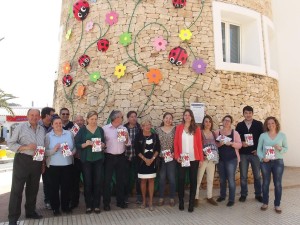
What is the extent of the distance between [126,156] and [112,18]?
11.7 feet

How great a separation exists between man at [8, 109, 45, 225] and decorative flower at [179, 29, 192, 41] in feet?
12.9

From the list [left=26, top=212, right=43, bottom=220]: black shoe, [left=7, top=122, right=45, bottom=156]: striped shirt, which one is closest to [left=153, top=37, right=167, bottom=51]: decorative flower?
[left=7, top=122, right=45, bottom=156]: striped shirt

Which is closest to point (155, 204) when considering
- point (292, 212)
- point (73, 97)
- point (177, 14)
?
point (292, 212)

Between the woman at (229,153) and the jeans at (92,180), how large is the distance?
2.33m

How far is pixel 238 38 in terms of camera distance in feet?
28.1

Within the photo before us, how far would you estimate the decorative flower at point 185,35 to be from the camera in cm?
712

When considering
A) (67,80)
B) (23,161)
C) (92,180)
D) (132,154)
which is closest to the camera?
(23,161)

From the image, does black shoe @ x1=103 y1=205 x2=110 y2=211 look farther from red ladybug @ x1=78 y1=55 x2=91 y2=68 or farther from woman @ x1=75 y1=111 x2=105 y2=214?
red ladybug @ x1=78 y1=55 x2=91 y2=68

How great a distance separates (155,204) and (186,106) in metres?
2.44

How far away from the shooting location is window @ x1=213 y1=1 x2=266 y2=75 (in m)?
7.55

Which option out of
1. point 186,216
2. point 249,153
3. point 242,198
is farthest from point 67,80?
point 242,198

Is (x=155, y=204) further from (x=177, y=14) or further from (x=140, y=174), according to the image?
(x=177, y=14)

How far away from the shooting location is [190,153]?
533 centimetres

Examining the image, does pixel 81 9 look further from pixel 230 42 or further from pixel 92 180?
pixel 92 180
